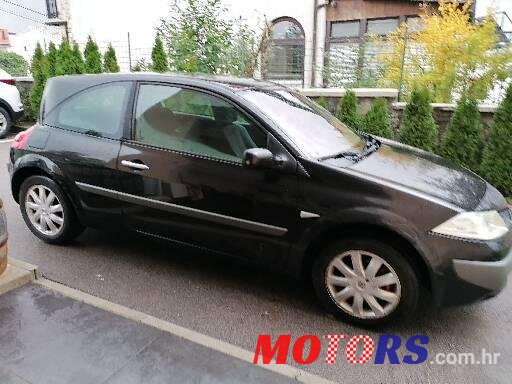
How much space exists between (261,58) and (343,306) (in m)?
6.90

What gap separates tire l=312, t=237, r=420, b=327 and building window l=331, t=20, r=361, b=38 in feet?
40.2

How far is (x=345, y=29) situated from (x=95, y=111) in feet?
38.6

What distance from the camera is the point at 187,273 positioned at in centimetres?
373

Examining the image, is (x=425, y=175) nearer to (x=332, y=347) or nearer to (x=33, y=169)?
(x=332, y=347)

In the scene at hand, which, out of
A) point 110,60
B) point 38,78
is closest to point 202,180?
point 110,60

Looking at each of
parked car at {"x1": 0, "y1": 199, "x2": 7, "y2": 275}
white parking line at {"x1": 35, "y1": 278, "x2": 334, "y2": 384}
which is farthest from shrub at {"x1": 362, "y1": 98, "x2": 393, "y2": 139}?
parked car at {"x1": 0, "y1": 199, "x2": 7, "y2": 275}

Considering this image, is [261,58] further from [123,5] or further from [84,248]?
[123,5]

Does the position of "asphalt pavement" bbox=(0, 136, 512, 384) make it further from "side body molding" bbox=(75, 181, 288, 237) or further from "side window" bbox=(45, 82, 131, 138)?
"side window" bbox=(45, 82, 131, 138)

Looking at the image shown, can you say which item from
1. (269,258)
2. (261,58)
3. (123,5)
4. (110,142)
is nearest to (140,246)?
(110,142)

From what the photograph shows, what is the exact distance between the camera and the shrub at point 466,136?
619 cm

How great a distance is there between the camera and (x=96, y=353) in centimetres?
251

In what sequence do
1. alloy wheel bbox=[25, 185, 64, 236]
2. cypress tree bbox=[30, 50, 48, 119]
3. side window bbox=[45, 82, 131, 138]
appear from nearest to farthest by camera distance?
side window bbox=[45, 82, 131, 138], alloy wheel bbox=[25, 185, 64, 236], cypress tree bbox=[30, 50, 48, 119]

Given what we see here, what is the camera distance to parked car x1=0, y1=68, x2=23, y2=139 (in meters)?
9.70

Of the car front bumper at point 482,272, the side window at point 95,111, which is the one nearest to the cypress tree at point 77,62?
the side window at point 95,111
